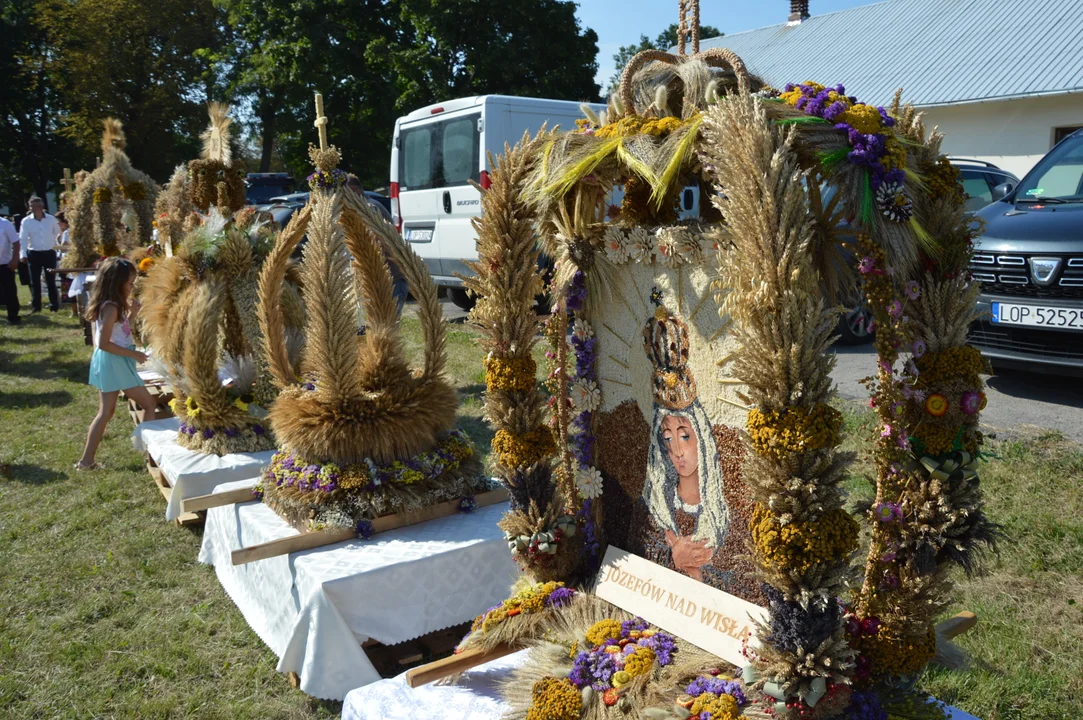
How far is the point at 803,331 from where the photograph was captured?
5.58ft

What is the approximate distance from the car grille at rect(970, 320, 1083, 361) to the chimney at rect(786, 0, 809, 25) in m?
20.7

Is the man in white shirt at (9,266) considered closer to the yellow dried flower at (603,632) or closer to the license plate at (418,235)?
the license plate at (418,235)

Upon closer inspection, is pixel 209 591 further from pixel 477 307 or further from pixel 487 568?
pixel 477 307

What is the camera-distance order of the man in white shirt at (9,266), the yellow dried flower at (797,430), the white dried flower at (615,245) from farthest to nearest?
1. the man in white shirt at (9,266)
2. the white dried flower at (615,245)
3. the yellow dried flower at (797,430)

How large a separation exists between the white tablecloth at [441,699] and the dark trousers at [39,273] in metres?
14.5

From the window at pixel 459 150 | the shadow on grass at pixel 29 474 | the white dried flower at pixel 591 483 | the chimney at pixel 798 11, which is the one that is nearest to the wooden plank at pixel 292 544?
the white dried flower at pixel 591 483

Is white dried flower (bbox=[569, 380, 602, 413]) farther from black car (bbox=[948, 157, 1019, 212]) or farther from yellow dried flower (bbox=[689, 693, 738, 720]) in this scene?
black car (bbox=[948, 157, 1019, 212])

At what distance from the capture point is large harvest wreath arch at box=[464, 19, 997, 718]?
1.74 metres

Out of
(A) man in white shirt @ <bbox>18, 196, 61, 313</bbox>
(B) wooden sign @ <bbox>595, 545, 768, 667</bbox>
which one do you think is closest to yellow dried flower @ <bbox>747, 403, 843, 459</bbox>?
(B) wooden sign @ <bbox>595, 545, 768, 667</bbox>

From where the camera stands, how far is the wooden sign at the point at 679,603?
81.9 inches

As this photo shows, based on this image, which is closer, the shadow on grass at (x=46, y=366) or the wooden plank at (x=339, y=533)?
the wooden plank at (x=339, y=533)

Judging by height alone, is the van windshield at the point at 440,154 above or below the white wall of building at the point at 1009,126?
below

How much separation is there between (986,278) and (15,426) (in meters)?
8.57

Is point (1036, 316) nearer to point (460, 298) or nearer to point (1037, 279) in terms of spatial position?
point (1037, 279)
